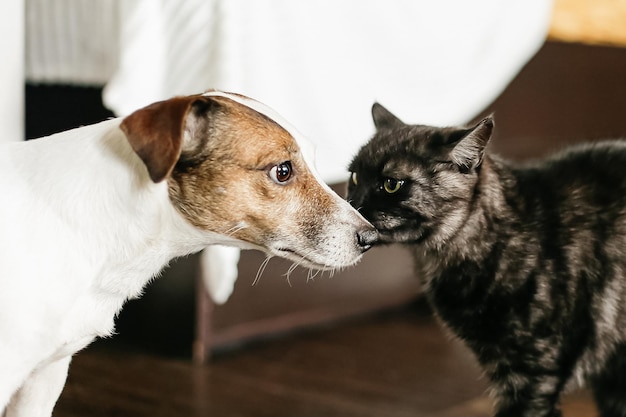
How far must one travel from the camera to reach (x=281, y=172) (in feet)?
4.97

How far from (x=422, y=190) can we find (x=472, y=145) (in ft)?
0.44

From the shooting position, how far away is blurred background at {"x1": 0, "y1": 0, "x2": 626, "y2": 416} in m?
2.13

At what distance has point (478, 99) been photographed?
106 inches

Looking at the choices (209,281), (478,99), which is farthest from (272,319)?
(478,99)

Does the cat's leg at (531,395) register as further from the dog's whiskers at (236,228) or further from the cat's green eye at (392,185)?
the dog's whiskers at (236,228)

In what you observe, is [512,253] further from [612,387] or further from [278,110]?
[278,110]

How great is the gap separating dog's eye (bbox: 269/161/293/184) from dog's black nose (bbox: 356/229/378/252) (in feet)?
0.52

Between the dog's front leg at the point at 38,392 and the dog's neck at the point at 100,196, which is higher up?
the dog's neck at the point at 100,196

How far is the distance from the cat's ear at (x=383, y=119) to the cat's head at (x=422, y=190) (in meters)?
0.15

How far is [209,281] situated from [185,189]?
2.63ft

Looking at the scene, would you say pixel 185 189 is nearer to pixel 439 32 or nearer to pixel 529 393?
pixel 529 393

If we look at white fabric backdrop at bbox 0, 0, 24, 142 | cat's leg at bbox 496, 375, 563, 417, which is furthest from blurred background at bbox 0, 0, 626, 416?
cat's leg at bbox 496, 375, 563, 417

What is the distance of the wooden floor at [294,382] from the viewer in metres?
2.15

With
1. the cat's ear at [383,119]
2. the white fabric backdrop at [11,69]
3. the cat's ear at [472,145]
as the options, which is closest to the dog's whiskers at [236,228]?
the cat's ear at [472,145]
